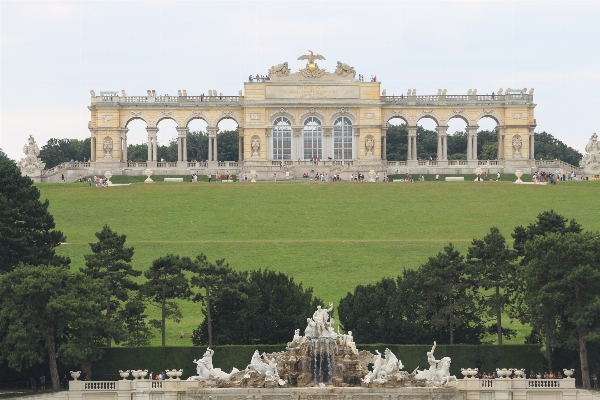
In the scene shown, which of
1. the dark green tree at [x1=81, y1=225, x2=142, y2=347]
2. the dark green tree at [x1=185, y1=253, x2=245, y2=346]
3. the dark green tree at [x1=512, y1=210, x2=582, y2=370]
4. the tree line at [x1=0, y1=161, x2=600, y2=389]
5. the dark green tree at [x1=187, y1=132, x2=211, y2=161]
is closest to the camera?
the tree line at [x1=0, y1=161, x2=600, y2=389]

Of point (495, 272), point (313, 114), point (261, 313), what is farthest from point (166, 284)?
point (313, 114)

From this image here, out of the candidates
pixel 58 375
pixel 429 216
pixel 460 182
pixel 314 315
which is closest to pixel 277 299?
pixel 314 315

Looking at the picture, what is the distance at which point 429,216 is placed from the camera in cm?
8056

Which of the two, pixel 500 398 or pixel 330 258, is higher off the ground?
pixel 330 258

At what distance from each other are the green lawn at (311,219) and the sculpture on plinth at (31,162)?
6923 mm

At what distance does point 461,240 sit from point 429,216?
21.7 feet

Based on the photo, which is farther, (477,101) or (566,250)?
(477,101)

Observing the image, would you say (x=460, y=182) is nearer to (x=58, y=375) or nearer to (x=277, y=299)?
(x=277, y=299)

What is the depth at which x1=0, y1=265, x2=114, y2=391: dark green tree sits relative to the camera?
5575cm

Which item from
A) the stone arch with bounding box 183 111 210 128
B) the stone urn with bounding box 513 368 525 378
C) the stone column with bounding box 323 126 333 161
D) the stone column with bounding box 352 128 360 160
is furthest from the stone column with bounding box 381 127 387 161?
the stone urn with bounding box 513 368 525 378

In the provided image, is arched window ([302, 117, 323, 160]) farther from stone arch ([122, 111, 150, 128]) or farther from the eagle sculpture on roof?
stone arch ([122, 111, 150, 128])

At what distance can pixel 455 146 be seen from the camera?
464ft

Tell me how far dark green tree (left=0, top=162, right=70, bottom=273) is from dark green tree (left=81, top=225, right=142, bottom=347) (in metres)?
1.84

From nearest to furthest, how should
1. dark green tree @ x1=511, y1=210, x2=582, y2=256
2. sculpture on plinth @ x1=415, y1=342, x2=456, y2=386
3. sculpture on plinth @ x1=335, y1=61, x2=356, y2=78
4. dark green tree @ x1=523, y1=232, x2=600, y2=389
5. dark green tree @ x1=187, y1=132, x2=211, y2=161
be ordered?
1. sculpture on plinth @ x1=415, y1=342, x2=456, y2=386
2. dark green tree @ x1=523, y1=232, x2=600, y2=389
3. dark green tree @ x1=511, y1=210, x2=582, y2=256
4. sculpture on plinth @ x1=335, y1=61, x2=356, y2=78
5. dark green tree @ x1=187, y1=132, x2=211, y2=161
